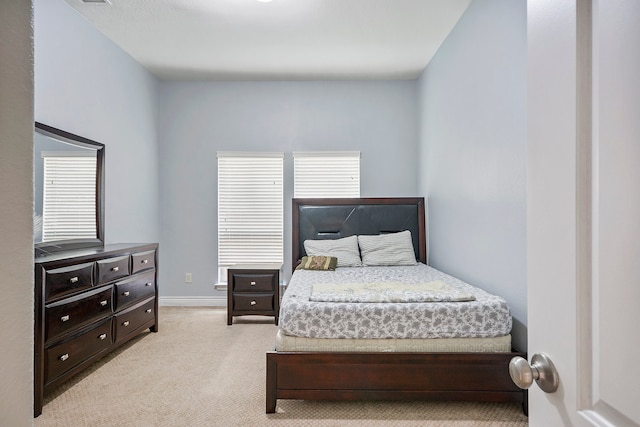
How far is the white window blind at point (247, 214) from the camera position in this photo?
510cm

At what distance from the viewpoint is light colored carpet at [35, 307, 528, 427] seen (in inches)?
88.9

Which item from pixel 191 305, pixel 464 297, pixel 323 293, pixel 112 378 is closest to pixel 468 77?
pixel 464 297

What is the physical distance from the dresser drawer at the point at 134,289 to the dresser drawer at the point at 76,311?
125 millimetres

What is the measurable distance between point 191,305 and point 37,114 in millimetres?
2867

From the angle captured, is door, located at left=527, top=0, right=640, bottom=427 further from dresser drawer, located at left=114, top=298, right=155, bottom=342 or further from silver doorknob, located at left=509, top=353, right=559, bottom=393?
dresser drawer, located at left=114, top=298, right=155, bottom=342

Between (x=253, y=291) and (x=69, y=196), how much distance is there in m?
1.94

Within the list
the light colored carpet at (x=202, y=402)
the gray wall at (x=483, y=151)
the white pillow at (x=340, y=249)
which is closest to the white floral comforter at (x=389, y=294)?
the gray wall at (x=483, y=151)

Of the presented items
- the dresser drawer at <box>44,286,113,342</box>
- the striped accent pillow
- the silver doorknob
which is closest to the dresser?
the dresser drawer at <box>44,286,113,342</box>

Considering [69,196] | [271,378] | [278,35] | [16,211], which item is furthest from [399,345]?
[278,35]

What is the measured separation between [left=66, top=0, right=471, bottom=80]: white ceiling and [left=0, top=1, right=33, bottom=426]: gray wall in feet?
9.71

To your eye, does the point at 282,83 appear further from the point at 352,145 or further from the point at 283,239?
the point at 283,239

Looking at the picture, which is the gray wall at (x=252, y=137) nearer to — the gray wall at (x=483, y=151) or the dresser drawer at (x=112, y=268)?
the gray wall at (x=483, y=151)

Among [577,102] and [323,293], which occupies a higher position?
[577,102]

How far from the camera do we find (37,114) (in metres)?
2.93
